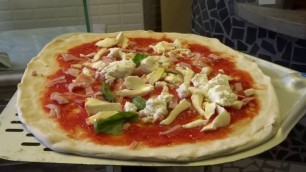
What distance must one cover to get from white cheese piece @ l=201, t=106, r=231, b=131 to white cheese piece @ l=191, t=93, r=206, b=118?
0.05 m

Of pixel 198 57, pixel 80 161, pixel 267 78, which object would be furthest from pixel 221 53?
pixel 80 161

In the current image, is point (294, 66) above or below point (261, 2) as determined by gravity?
below

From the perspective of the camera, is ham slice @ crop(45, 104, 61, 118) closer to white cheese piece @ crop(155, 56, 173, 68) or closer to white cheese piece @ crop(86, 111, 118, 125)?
white cheese piece @ crop(86, 111, 118, 125)

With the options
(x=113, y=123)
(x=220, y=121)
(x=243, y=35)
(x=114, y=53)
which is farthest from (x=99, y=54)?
(x=243, y=35)

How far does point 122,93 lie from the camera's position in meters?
0.99

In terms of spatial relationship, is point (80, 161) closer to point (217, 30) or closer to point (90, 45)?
point (90, 45)

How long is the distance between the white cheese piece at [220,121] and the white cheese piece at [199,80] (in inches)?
5.4

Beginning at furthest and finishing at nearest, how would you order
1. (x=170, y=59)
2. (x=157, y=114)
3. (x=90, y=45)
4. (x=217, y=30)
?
1. (x=217, y=30)
2. (x=90, y=45)
3. (x=170, y=59)
4. (x=157, y=114)

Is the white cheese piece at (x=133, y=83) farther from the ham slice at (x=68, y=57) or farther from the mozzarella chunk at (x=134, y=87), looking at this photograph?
the ham slice at (x=68, y=57)

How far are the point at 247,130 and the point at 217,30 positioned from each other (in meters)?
1.16

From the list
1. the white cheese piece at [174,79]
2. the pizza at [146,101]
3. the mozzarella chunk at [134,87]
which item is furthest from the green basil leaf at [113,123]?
the white cheese piece at [174,79]

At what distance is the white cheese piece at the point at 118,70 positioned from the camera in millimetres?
1064

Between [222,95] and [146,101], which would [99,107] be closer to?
[146,101]

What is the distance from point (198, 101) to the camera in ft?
3.17
